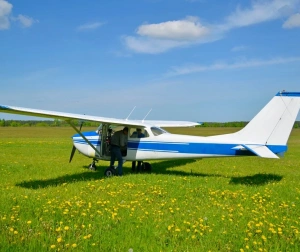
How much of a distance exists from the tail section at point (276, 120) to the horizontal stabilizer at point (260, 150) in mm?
231

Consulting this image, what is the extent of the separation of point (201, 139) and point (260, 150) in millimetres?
2209

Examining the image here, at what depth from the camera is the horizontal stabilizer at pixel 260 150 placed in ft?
32.7

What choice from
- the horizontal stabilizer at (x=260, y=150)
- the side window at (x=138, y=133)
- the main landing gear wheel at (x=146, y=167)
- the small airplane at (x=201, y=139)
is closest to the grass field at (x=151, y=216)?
the horizontal stabilizer at (x=260, y=150)

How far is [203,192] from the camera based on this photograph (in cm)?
875

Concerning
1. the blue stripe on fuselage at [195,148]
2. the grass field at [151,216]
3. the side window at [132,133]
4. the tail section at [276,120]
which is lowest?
the grass field at [151,216]

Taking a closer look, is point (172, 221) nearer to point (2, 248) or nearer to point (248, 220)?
point (248, 220)

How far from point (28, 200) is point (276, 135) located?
770cm

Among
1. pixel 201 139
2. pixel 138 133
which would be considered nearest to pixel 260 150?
pixel 201 139

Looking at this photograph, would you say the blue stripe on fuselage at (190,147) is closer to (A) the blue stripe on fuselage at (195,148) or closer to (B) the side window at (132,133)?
(A) the blue stripe on fuselage at (195,148)

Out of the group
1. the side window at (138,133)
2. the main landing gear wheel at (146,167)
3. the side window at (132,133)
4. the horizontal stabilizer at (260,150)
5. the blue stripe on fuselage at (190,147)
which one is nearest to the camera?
the horizontal stabilizer at (260,150)

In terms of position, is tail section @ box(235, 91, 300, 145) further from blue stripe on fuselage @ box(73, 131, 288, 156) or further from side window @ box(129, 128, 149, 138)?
side window @ box(129, 128, 149, 138)

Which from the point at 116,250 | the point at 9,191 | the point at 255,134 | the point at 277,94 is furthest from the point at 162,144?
the point at 116,250

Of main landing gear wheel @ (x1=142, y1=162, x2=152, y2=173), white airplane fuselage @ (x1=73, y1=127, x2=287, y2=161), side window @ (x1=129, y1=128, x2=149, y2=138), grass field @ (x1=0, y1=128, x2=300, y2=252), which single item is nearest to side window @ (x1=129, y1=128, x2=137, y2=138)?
side window @ (x1=129, y1=128, x2=149, y2=138)

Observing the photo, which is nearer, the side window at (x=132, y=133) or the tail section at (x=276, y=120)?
the tail section at (x=276, y=120)
